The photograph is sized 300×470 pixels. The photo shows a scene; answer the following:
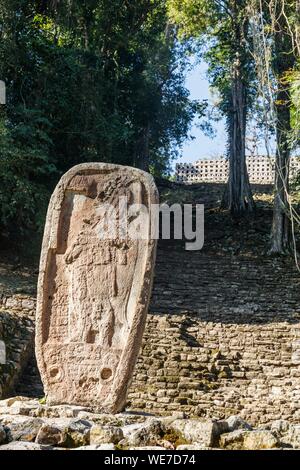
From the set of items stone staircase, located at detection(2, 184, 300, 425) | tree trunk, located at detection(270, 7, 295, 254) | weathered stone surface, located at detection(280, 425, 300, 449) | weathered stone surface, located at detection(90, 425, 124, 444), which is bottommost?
weathered stone surface, located at detection(280, 425, 300, 449)

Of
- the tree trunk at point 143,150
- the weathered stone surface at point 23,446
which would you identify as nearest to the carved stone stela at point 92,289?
the weathered stone surface at point 23,446

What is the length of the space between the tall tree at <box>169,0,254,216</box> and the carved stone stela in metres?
11.9

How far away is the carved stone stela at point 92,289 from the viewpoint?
7.50 meters

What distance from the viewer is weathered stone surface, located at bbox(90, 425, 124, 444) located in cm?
580

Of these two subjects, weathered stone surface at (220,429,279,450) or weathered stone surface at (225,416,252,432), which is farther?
weathered stone surface at (225,416,252,432)

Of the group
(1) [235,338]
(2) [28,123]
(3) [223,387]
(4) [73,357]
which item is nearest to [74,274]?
(4) [73,357]

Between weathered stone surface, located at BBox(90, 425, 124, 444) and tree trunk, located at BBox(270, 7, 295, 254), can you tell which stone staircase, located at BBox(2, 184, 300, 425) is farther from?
weathered stone surface, located at BBox(90, 425, 124, 444)

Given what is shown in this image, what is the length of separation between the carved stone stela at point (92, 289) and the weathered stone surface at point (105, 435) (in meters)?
1.46

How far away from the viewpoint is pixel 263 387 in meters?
11.4

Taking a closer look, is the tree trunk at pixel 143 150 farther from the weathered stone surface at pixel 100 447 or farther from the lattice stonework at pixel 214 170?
the weathered stone surface at pixel 100 447

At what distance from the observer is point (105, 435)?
583 cm

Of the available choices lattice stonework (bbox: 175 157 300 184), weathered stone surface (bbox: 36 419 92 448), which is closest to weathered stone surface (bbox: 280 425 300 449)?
weathered stone surface (bbox: 36 419 92 448)

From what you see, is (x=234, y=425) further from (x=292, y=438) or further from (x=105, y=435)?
(x=105, y=435)

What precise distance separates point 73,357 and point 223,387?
4171 millimetres
